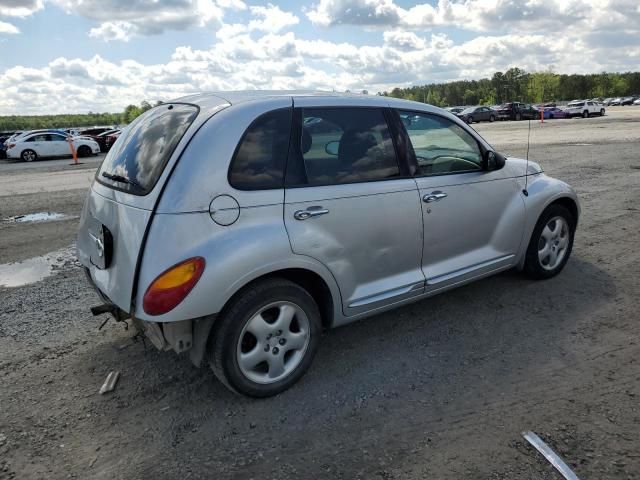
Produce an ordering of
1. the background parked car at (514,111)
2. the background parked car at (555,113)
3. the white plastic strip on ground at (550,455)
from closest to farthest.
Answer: the white plastic strip on ground at (550,455) < the background parked car at (555,113) < the background parked car at (514,111)

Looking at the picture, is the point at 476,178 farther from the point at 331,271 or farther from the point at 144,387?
the point at 144,387

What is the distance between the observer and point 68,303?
4789 millimetres

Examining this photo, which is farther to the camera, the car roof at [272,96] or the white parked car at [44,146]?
the white parked car at [44,146]

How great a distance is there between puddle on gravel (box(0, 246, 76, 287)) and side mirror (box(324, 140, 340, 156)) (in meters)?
3.90

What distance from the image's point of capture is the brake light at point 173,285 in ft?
9.01

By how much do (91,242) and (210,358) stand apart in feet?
3.76

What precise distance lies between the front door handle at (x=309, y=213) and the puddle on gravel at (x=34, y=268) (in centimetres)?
381

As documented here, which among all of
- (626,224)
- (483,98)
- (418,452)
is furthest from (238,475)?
(483,98)

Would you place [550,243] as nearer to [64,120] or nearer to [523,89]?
[523,89]

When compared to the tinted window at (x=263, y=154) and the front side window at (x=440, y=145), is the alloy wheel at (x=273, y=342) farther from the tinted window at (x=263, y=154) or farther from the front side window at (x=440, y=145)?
the front side window at (x=440, y=145)

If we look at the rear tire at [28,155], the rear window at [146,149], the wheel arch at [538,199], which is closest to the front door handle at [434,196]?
the wheel arch at [538,199]

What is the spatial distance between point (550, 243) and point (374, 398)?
2.68 meters

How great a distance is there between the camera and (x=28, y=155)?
24156mm

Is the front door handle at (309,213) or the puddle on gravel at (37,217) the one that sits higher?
the front door handle at (309,213)
